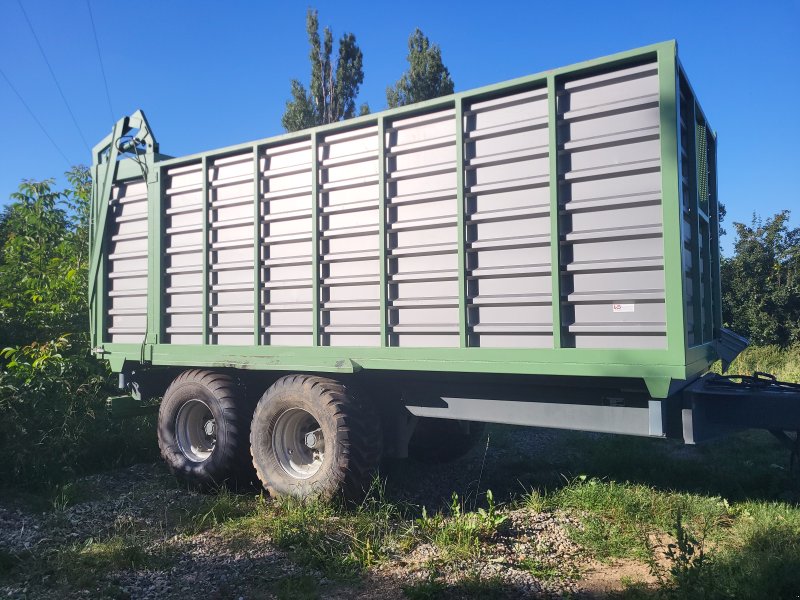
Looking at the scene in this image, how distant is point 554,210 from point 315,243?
2.06m

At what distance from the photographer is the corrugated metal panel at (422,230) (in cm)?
461

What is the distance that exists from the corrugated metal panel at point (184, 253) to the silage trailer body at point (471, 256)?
0.08 feet

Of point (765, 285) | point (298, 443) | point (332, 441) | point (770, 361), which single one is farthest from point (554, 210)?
point (765, 285)

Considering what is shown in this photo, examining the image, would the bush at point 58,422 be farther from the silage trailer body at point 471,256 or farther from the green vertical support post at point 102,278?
the silage trailer body at point 471,256

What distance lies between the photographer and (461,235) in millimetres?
4504

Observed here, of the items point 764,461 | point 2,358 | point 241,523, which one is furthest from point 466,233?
point 2,358

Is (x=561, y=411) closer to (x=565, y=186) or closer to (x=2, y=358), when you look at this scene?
(x=565, y=186)

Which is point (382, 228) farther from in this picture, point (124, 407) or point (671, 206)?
point (124, 407)

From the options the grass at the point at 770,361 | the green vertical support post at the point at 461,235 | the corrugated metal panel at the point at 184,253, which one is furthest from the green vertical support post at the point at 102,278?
the grass at the point at 770,361

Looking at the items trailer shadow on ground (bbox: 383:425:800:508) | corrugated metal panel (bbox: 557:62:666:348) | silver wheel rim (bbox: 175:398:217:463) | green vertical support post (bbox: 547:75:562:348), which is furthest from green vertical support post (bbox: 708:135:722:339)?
silver wheel rim (bbox: 175:398:217:463)

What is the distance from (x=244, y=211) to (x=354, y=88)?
17.7 m

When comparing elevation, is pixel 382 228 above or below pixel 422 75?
below

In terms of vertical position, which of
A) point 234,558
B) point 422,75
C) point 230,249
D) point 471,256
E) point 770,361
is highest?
point 422,75

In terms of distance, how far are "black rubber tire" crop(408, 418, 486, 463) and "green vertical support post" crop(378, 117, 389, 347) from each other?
193 centimetres
